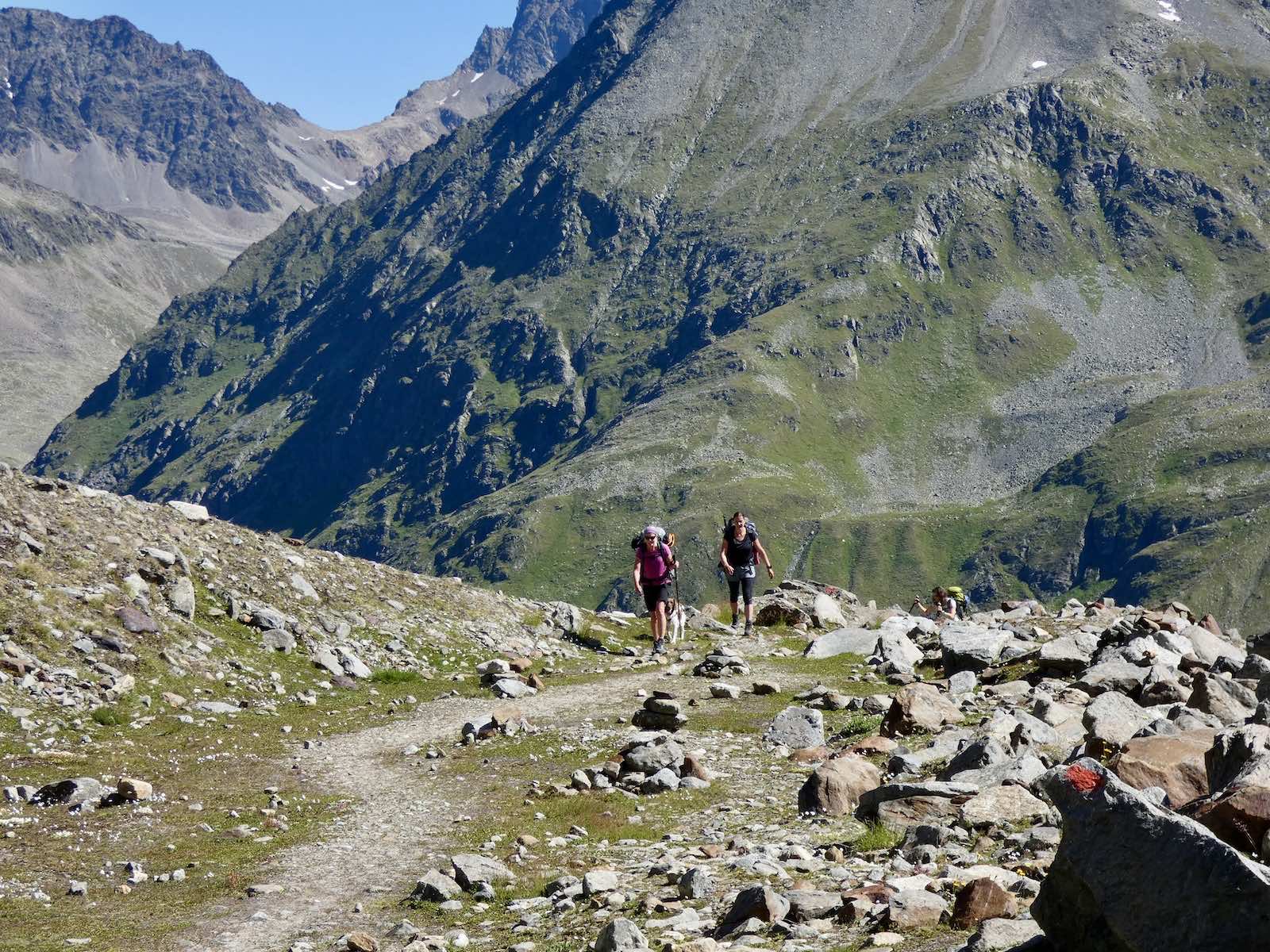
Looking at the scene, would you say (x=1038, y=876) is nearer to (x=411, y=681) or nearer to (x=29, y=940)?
(x=29, y=940)

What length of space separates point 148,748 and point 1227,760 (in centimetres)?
1868

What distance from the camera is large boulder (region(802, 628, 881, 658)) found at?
112 ft

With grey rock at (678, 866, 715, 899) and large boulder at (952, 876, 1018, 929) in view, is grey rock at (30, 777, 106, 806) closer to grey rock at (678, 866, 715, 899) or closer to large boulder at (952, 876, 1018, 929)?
grey rock at (678, 866, 715, 899)

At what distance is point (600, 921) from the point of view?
481 inches

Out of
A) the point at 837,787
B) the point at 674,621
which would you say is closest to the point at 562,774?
the point at 837,787

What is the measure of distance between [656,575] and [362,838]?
734 inches

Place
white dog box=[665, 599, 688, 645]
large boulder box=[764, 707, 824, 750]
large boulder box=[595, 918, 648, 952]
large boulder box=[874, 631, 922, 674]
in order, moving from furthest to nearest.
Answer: white dog box=[665, 599, 688, 645], large boulder box=[874, 631, 922, 674], large boulder box=[764, 707, 824, 750], large boulder box=[595, 918, 648, 952]

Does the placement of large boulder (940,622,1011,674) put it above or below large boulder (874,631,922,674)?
above

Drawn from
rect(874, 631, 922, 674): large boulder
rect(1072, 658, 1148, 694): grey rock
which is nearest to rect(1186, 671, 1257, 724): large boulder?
rect(1072, 658, 1148, 694): grey rock

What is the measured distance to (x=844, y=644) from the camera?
114 ft

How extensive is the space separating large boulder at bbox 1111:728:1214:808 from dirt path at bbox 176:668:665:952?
8.65 metres

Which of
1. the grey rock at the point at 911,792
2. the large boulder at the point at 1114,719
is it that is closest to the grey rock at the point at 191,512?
the grey rock at the point at 911,792

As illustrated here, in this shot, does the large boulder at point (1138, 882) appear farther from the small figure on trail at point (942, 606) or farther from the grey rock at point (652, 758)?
the small figure on trail at point (942, 606)

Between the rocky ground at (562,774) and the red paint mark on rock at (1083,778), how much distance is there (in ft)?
0.09
